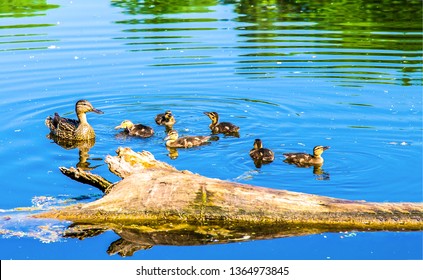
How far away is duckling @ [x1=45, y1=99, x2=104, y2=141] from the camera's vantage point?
12133 millimetres

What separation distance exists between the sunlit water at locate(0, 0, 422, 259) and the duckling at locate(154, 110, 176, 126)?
0.11m

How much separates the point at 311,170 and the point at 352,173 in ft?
A: 1.66

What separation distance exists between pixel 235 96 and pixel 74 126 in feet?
8.94

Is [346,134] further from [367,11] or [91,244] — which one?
[367,11]

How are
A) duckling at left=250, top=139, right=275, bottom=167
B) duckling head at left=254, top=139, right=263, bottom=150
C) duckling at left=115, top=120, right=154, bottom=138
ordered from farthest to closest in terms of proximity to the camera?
1. duckling at left=115, top=120, right=154, bottom=138
2. duckling head at left=254, top=139, right=263, bottom=150
3. duckling at left=250, top=139, right=275, bottom=167

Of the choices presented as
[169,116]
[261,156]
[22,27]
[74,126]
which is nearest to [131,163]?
[261,156]

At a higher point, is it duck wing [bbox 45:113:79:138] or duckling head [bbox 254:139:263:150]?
duckling head [bbox 254:139:263:150]

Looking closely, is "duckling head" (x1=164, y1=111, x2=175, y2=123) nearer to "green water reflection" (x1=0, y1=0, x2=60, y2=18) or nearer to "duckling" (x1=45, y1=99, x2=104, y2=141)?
"duckling" (x1=45, y1=99, x2=104, y2=141)

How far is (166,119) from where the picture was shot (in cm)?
1231

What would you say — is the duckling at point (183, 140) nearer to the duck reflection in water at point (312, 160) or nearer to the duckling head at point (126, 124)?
the duckling head at point (126, 124)

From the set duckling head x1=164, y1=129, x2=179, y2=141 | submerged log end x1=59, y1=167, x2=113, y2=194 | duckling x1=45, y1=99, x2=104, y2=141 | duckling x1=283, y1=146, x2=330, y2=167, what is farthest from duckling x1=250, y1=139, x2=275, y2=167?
duckling x1=45, y1=99, x2=104, y2=141

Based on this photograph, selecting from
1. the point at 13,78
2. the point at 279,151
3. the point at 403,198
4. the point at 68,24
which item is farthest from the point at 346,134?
the point at 68,24

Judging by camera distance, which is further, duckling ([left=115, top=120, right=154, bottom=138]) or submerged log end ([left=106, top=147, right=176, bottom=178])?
duckling ([left=115, top=120, right=154, bottom=138])

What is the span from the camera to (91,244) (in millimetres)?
8055
